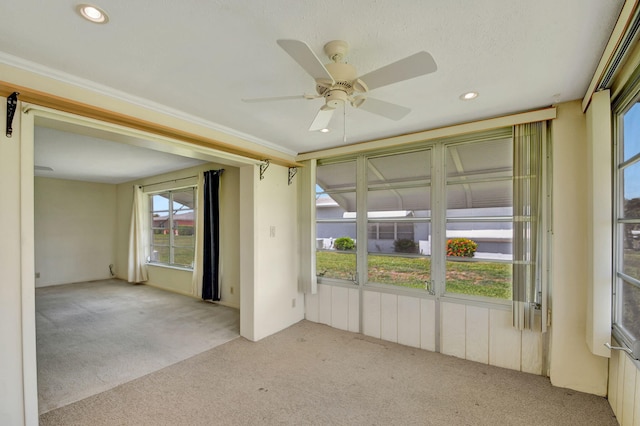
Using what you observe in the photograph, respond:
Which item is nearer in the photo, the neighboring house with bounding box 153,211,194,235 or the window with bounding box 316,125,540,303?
the window with bounding box 316,125,540,303

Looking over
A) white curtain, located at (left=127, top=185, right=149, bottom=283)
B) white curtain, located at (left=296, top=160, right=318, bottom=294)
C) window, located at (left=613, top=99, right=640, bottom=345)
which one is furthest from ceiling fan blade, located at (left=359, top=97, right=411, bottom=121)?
white curtain, located at (left=127, top=185, right=149, bottom=283)

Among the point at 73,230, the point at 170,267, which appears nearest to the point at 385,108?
the point at 170,267

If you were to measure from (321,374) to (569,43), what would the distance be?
2.99 m

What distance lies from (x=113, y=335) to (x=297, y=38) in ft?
13.1

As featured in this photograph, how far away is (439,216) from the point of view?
3.04m

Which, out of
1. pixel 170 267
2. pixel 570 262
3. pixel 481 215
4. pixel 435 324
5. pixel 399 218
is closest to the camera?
pixel 570 262

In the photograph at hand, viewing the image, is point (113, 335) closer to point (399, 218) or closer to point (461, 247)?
point (399, 218)

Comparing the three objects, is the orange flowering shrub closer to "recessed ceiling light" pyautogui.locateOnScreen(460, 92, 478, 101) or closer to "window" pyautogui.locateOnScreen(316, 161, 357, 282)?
"window" pyautogui.locateOnScreen(316, 161, 357, 282)

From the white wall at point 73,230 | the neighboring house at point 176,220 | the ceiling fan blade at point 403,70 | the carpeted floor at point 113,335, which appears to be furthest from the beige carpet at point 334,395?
the white wall at point 73,230

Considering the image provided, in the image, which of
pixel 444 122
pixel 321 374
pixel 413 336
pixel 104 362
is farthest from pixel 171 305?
pixel 444 122

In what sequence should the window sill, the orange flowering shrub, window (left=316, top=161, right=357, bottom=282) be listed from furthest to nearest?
the window sill → window (left=316, top=161, right=357, bottom=282) → the orange flowering shrub

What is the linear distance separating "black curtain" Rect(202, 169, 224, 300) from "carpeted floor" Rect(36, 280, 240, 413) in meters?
0.29

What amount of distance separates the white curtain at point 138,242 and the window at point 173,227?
0.18 metres

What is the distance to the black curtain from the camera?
4719mm
